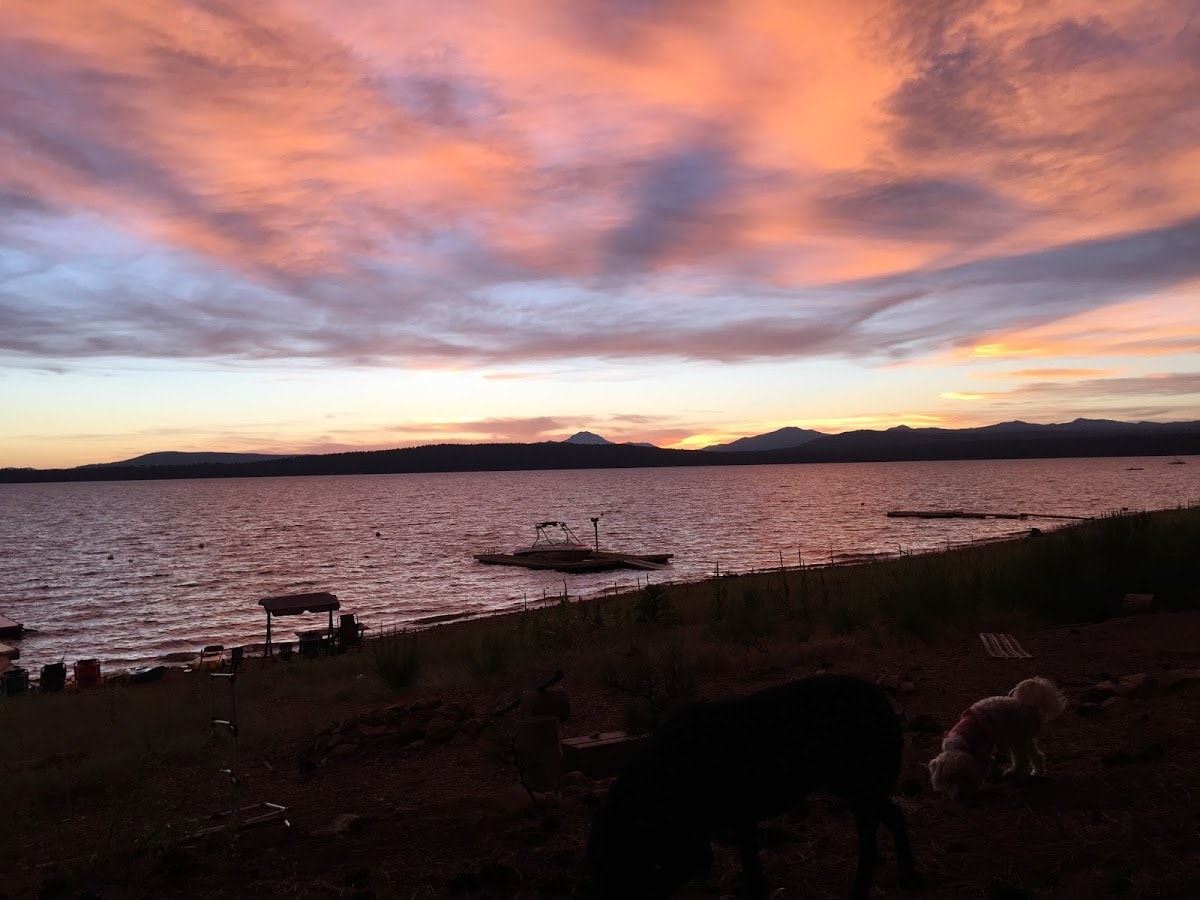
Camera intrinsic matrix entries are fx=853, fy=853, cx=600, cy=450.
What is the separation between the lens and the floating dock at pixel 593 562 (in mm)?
52312

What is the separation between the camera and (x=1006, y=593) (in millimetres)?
15188

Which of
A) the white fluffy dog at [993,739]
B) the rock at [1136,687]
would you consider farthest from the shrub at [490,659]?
the rock at [1136,687]

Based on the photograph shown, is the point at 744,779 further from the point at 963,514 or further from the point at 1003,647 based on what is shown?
the point at 963,514

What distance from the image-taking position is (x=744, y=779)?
4.64 metres

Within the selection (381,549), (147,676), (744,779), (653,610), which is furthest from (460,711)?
(381,549)

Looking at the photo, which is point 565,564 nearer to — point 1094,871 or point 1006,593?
point 1006,593

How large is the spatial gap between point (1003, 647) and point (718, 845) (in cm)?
724

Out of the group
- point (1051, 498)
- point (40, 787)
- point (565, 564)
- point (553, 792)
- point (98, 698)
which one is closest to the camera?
point (553, 792)

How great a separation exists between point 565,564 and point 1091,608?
40514 millimetres

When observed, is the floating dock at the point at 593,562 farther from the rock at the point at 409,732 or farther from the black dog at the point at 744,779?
the black dog at the point at 744,779

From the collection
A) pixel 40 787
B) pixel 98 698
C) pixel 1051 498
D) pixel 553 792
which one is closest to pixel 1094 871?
pixel 553 792

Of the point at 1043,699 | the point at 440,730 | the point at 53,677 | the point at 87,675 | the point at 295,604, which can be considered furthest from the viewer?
the point at 295,604

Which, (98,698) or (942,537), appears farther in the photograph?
(942,537)

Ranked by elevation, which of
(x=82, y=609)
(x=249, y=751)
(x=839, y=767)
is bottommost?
(x=82, y=609)
